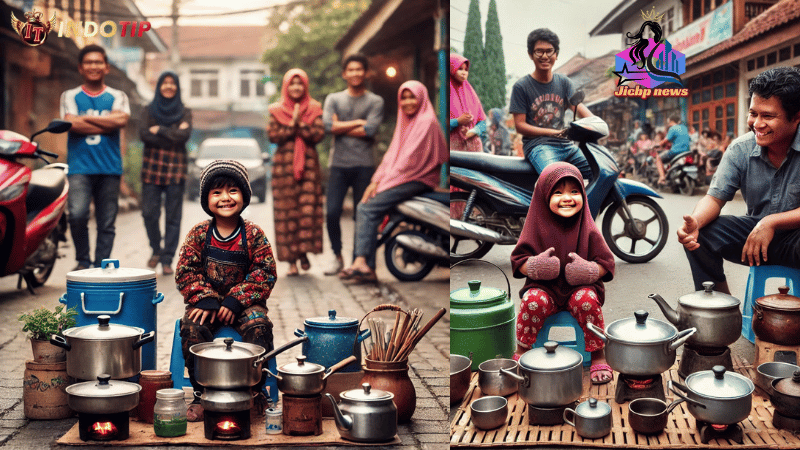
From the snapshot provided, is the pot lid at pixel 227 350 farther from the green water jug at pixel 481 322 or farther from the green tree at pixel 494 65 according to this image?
the green tree at pixel 494 65

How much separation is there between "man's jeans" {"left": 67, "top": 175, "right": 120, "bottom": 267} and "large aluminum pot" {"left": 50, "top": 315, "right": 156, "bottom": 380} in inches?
68.0

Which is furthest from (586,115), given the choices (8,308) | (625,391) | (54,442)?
(8,308)

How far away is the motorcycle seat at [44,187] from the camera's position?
19.9 feet

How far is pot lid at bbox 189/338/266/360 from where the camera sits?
14.8 ft

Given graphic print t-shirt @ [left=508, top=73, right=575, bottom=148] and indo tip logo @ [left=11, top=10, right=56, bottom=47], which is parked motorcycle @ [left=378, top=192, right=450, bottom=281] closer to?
graphic print t-shirt @ [left=508, top=73, right=575, bottom=148]

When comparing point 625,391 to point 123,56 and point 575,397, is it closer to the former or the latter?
point 575,397

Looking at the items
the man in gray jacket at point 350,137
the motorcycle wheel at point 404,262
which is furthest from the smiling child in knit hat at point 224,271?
the motorcycle wheel at point 404,262

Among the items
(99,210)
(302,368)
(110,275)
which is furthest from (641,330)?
(99,210)

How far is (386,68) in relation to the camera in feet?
32.2

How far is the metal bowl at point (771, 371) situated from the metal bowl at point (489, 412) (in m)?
1.39

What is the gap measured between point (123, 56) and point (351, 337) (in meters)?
2.83

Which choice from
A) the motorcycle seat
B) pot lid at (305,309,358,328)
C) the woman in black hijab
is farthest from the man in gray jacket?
pot lid at (305,309,358,328)

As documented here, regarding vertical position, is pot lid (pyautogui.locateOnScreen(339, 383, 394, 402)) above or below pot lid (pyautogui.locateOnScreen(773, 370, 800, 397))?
below

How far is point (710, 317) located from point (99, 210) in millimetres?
4219
